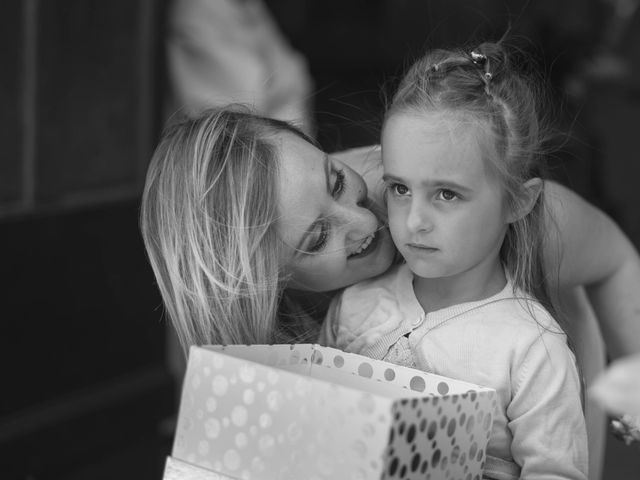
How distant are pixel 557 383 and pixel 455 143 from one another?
32cm

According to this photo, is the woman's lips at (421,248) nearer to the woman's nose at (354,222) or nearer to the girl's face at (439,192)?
the girl's face at (439,192)

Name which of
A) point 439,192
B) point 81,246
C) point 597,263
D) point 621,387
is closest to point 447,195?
point 439,192

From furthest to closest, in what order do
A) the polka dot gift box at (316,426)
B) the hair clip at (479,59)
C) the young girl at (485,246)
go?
the hair clip at (479,59) → the young girl at (485,246) → the polka dot gift box at (316,426)

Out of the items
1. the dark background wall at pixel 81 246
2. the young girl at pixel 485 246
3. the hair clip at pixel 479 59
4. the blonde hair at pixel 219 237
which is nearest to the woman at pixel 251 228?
the blonde hair at pixel 219 237

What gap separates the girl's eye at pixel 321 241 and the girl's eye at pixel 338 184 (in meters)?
0.05

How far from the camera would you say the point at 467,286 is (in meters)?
1.39

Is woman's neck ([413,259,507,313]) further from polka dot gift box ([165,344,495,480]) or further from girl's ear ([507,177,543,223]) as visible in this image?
polka dot gift box ([165,344,495,480])

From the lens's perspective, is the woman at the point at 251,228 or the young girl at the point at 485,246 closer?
the young girl at the point at 485,246

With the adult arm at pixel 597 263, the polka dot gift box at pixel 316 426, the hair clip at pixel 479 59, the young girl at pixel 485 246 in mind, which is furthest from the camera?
the adult arm at pixel 597 263

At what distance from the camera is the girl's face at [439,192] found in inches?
49.2

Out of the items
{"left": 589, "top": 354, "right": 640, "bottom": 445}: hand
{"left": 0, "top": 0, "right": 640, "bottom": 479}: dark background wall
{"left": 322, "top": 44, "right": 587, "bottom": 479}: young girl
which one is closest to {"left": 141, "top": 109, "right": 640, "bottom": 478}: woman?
A: {"left": 322, "top": 44, "right": 587, "bottom": 479}: young girl

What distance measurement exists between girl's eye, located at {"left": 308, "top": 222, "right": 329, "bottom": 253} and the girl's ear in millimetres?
247

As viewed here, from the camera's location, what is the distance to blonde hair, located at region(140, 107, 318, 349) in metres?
1.34

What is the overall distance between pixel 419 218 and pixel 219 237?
274 millimetres
